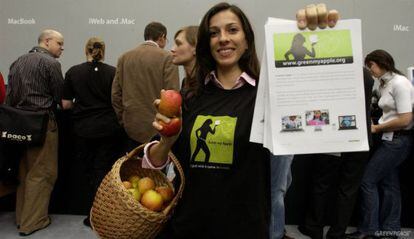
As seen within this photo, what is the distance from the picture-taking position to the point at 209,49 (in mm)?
1050

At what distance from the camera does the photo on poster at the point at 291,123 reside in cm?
81

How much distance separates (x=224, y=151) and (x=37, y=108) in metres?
2.08

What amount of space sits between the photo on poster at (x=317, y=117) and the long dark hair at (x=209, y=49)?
0.86 feet

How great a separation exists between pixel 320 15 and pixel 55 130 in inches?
93.4

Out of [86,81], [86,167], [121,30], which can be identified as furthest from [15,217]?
[121,30]

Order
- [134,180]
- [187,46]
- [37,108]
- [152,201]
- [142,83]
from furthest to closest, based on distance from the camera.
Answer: [37,108] < [142,83] < [187,46] < [134,180] < [152,201]

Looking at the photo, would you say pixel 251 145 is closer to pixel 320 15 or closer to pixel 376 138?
pixel 320 15

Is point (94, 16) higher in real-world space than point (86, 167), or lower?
higher

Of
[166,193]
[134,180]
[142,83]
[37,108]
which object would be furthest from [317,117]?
[37,108]

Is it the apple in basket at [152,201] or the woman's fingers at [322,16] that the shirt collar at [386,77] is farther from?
the apple in basket at [152,201]

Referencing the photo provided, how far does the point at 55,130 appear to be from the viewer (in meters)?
2.65

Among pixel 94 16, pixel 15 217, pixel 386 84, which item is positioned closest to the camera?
pixel 386 84

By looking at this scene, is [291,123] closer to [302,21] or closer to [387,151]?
[302,21]

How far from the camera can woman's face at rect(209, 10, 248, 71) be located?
0.98 m
